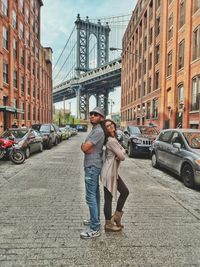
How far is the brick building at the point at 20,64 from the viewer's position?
27.3 metres

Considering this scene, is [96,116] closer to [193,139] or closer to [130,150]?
[193,139]

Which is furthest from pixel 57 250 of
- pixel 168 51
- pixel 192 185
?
pixel 168 51

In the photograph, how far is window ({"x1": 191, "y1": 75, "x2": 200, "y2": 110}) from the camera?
2020 cm

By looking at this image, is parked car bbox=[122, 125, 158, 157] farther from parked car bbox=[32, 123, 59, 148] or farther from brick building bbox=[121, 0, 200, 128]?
brick building bbox=[121, 0, 200, 128]

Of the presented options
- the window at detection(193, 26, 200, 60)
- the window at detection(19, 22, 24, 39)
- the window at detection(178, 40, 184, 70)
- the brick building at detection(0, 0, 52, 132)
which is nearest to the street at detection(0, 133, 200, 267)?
the window at detection(193, 26, 200, 60)

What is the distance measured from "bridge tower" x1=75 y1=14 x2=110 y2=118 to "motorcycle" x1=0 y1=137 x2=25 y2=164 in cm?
8391

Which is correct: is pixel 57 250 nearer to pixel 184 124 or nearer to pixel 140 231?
pixel 140 231

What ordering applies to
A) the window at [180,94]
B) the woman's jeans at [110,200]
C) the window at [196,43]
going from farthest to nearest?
1. the window at [180,94]
2. the window at [196,43]
3. the woman's jeans at [110,200]

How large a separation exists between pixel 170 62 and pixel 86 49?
89.1m

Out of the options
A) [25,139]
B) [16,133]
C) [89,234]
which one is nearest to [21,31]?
[16,133]

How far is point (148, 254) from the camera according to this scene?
3359 mm

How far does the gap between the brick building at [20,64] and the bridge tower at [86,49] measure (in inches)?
1973

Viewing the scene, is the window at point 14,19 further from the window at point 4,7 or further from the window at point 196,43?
the window at point 196,43

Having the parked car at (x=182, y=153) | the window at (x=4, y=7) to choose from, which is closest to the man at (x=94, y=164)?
the parked car at (x=182, y=153)
